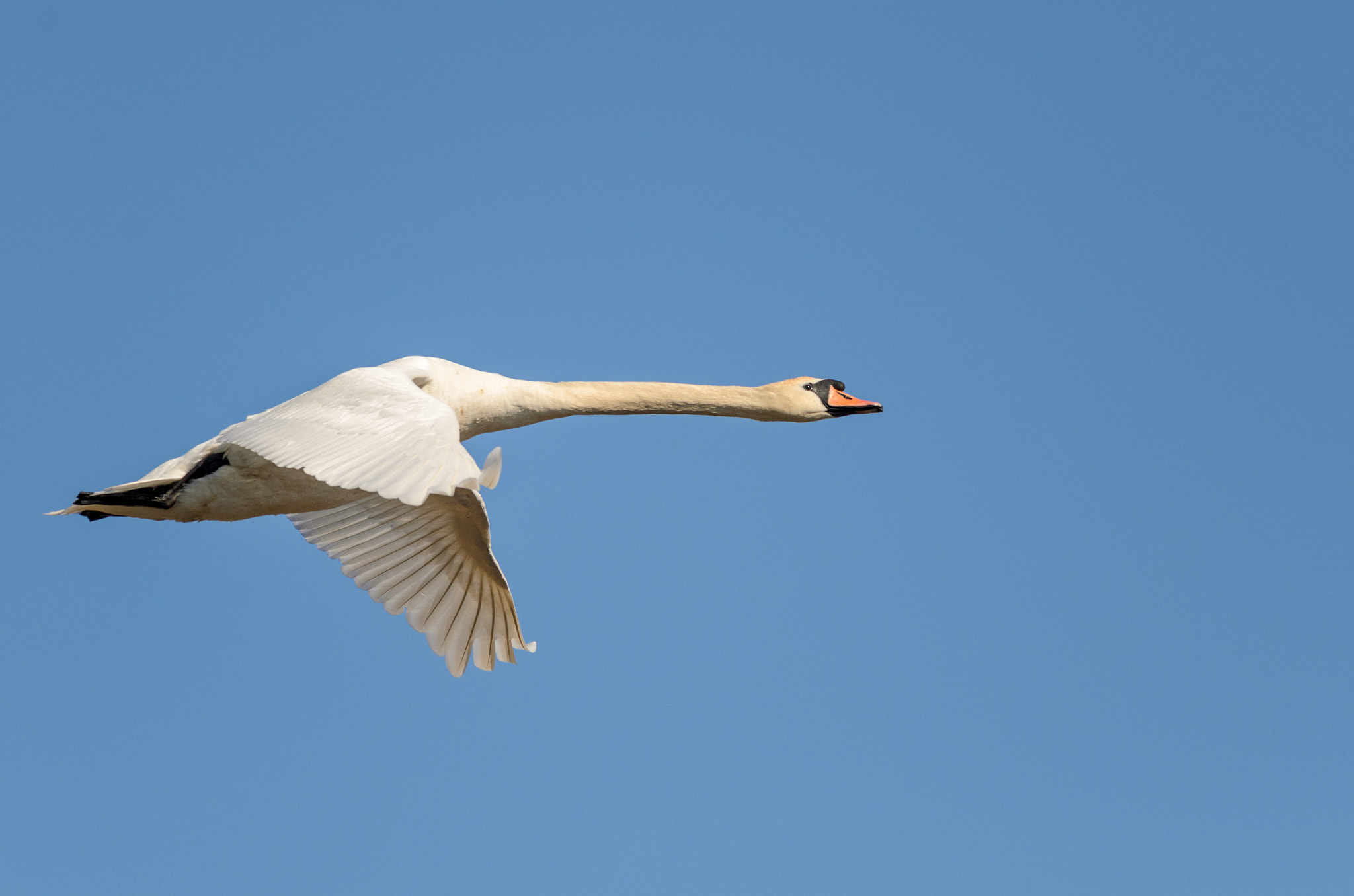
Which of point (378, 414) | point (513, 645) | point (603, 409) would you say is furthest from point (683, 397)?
point (378, 414)

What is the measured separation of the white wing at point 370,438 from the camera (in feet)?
29.2

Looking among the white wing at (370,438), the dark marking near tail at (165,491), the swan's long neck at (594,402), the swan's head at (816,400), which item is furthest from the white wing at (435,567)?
the swan's head at (816,400)

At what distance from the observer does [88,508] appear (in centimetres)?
1165

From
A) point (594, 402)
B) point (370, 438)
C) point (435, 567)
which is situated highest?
point (594, 402)

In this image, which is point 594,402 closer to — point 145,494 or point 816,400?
point 816,400

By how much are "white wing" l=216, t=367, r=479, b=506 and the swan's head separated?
433cm

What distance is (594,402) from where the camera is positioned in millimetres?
13281

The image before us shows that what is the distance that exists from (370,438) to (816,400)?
5.53m

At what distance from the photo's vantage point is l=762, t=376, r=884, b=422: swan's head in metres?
13.9

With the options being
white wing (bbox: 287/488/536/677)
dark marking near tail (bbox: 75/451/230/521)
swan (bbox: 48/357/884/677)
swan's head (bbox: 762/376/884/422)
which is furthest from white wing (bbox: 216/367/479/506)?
swan's head (bbox: 762/376/884/422)

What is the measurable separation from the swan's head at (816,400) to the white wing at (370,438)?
4326 mm

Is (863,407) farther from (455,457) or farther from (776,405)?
(455,457)

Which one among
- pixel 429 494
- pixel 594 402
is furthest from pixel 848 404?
pixel 429 494

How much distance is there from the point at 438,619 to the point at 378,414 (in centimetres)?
351
